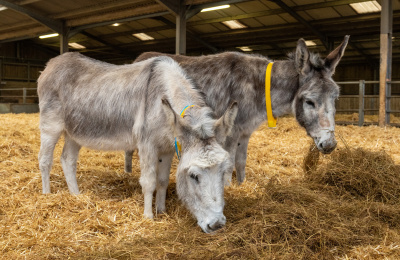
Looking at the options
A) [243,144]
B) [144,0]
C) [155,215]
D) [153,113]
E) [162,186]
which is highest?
[144,0]

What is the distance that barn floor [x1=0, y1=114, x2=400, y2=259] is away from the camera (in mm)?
2963

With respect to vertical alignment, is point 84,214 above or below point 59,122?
below

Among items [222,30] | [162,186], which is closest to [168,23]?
[222,30]

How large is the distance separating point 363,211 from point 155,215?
6.84 feet

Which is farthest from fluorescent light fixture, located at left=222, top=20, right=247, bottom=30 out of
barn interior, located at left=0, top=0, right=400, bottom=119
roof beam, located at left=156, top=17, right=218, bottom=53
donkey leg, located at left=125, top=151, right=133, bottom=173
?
donkey leg, located at left=125, top=151, right=133, bottom=173

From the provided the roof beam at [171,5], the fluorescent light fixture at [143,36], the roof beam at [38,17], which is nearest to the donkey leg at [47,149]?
the roof beam at [171,5]

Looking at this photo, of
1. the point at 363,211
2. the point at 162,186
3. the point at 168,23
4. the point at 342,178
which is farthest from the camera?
the point at 168,23

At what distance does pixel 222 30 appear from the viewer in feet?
65.6

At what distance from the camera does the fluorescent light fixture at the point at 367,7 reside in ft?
49.0

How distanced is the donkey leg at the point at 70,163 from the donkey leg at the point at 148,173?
4.35 ft

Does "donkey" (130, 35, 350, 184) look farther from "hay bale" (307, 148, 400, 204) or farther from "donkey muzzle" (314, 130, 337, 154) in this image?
"hay bale" (307, 148, 400, 204)

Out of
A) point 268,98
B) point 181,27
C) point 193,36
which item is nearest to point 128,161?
point 268,98

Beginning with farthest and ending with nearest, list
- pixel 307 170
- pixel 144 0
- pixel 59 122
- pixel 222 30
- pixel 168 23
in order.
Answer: pixel 222 30
pixel 168 23
pixel 144 0
pixel 307 170
pixel 59 122

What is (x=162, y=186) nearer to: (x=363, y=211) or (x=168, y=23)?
(x=363, y=211)
